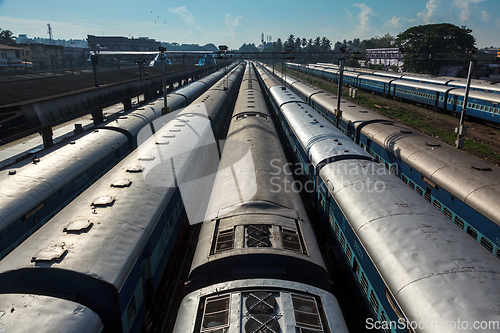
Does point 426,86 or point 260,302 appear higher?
point 426,86

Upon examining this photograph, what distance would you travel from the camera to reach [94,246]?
7.87 metres

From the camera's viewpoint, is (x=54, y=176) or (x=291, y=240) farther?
(x=54, y=176)

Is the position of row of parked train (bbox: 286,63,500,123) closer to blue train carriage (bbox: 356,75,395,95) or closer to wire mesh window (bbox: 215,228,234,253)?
blue train carriage (bbox: 356,75,395,95)

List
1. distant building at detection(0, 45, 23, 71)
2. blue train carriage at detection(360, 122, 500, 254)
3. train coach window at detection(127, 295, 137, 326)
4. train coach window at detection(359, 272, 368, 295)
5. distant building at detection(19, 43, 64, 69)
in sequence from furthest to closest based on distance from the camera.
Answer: distant building at detection(19, 43, 64, 69) → distant building at detection(0, 45, 23, 71) → blue train carriage at detection(360, 122, 500, 254) → train coach window at detection(359, 272, 368, 295) → train coach window at detection(127, 295, 137, 326)

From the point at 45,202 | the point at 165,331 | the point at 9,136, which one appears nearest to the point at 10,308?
the point at 165,331

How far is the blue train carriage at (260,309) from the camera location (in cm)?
602

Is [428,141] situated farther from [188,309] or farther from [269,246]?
[188,309]

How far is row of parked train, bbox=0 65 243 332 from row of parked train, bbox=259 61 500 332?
6469 mm

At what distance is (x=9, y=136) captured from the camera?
1656 cm

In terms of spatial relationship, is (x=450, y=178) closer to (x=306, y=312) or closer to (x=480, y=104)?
(x=306, y=312)

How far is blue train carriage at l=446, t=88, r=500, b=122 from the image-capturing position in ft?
101

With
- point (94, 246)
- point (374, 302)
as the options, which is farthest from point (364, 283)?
point (94, 246)

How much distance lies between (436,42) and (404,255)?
310 ft

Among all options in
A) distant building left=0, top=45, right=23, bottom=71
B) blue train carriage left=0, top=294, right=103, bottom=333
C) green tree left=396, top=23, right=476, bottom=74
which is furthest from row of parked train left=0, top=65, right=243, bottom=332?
green tree left=396, top=23, right=476, bottom=74
